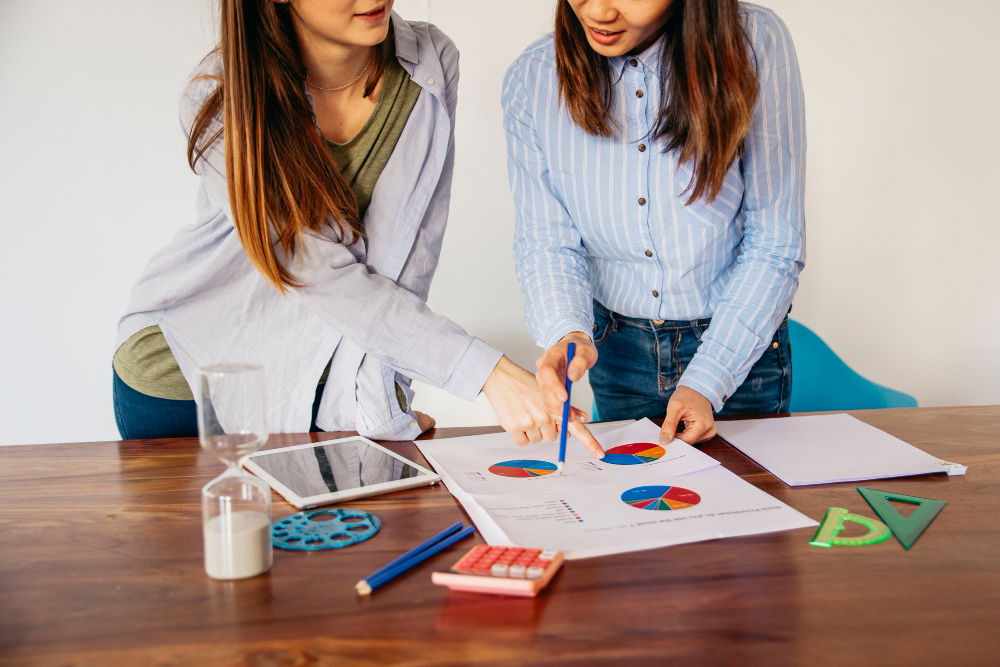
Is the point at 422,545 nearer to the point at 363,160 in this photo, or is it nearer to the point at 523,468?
the point at 523,468

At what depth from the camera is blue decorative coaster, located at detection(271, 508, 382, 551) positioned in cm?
98

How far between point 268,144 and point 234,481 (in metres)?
0.64

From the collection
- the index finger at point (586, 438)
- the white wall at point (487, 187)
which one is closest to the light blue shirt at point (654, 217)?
the index finger at point (586, 438)

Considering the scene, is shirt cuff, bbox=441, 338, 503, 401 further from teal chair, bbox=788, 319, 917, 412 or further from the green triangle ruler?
teal chair, bbox=788, 319, 917, 412

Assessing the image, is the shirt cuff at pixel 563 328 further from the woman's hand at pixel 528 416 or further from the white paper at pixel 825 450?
the white paper at pixel 825 450

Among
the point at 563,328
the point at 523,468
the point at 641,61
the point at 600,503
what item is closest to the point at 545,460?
the point at 523,468

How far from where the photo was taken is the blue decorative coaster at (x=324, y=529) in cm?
98

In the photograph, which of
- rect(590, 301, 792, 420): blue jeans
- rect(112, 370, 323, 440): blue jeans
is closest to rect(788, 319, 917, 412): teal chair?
rect(590, 301, 792, 420): blue jeans

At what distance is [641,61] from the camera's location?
151 cm

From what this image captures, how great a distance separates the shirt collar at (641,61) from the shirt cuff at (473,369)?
0.56 meters

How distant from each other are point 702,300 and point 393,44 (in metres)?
0.72

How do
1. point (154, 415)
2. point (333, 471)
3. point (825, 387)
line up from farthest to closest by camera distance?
point (825, 387), point (154, 415), point (333, 471)

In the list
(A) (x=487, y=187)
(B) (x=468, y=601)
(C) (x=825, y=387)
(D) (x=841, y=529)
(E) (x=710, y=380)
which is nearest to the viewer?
(B) (x=468, y=601)

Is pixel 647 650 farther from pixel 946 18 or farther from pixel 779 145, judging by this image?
pixel 946 18
